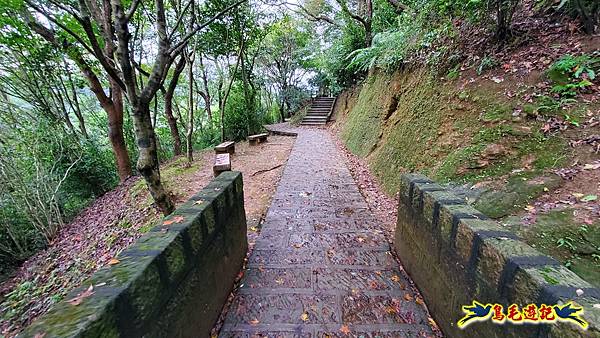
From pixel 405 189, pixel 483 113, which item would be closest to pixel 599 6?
pixel 483 113

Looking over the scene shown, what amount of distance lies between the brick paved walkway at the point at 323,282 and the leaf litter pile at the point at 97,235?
0.64m

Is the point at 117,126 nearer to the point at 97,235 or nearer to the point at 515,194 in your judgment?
the point at 97,235

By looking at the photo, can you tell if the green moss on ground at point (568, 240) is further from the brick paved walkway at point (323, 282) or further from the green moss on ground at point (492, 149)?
the brick paved walkway at point (323, 282)

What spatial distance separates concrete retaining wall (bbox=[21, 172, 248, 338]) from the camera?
0.96 meters

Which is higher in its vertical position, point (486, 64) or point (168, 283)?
point (486, 64)

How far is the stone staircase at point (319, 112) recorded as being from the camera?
14.4 m

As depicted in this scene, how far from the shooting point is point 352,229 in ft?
11.2

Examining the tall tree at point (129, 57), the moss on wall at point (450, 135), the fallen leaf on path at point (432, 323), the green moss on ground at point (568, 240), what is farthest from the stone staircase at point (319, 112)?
the fallen leaf on path at point (432, 323)

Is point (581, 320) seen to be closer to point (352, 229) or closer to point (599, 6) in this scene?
point (352, 229)

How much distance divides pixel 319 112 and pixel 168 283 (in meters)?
14.8

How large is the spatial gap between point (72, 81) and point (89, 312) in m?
10.9

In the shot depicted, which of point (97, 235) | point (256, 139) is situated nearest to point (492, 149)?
point (97, 235)

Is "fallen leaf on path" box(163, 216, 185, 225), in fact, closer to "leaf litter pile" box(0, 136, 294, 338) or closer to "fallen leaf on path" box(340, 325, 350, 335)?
"fallen leaf on path" box(340, 325, 350, 335)

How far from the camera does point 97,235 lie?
5031mm
